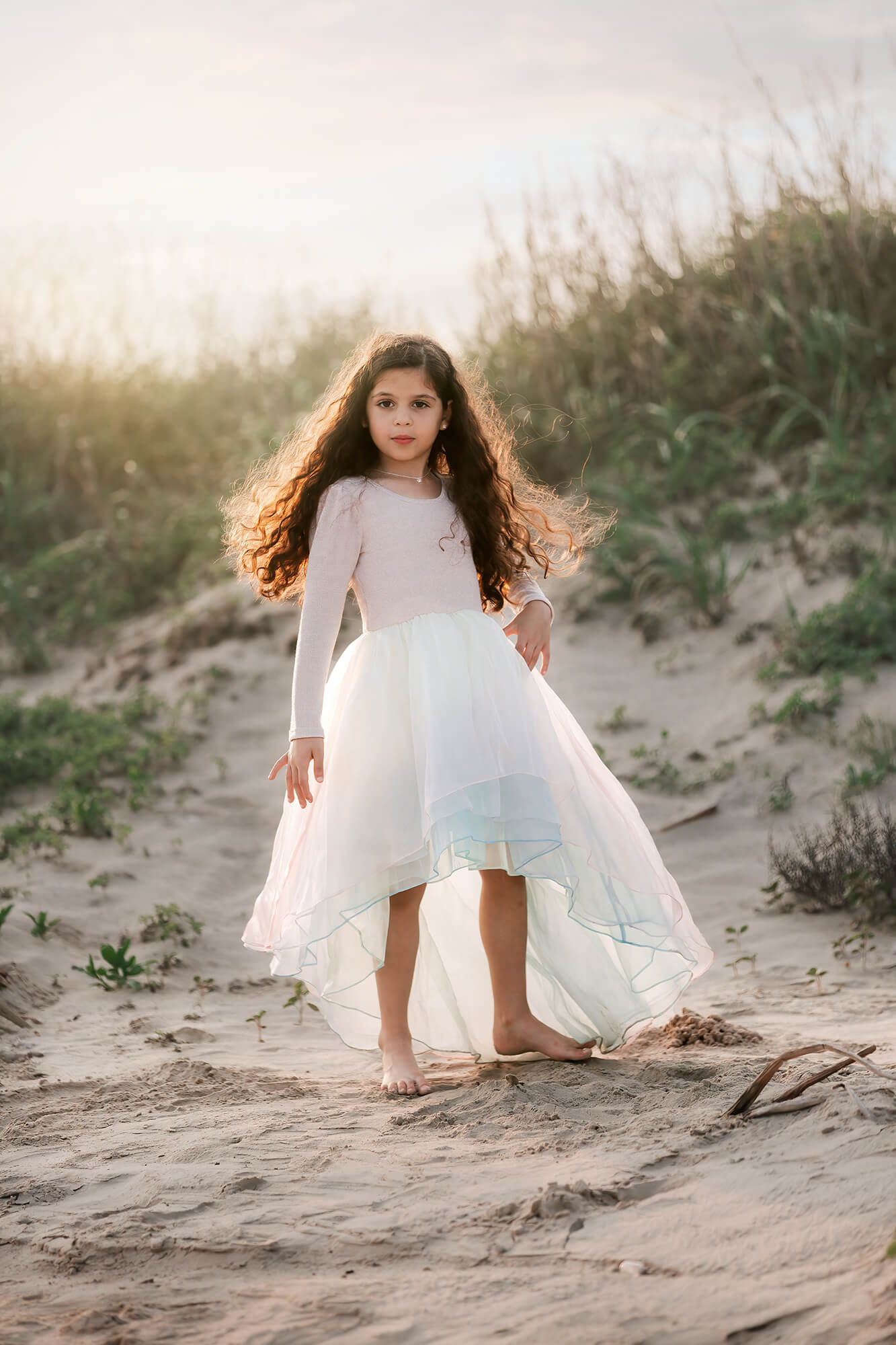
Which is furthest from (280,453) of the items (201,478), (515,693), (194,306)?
(194,306)

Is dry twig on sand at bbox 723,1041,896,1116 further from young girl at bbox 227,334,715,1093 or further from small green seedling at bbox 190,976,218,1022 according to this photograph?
small green seedling at bbox 190,976,218,1022

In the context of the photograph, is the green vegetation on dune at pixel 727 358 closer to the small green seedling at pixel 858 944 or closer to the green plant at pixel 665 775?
the green plant at pixel 665 775

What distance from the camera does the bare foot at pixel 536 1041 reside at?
3078mm

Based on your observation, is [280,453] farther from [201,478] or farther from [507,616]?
[201,478]

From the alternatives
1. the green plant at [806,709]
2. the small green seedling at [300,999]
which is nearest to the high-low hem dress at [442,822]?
the small green seedling at [300,999]

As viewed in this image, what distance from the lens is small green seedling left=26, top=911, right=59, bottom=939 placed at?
4.32 m

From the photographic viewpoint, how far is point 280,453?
11.5 ft

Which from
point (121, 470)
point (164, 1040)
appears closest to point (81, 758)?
point (164, 1040)

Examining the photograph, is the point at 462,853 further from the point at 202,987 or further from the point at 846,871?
the point at 846,871

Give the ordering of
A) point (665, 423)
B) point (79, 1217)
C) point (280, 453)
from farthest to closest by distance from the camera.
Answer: point (665, 423) → point (280, 453) → point (79, 1217)

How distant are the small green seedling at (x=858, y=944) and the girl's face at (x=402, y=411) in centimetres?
218

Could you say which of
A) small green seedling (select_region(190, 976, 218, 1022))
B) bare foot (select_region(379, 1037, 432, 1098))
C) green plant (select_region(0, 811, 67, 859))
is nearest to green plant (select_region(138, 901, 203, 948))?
small green seedling (select_region(190, 976, 218, 1022))

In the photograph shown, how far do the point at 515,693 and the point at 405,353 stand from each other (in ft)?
3.12

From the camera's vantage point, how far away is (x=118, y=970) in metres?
4.06
